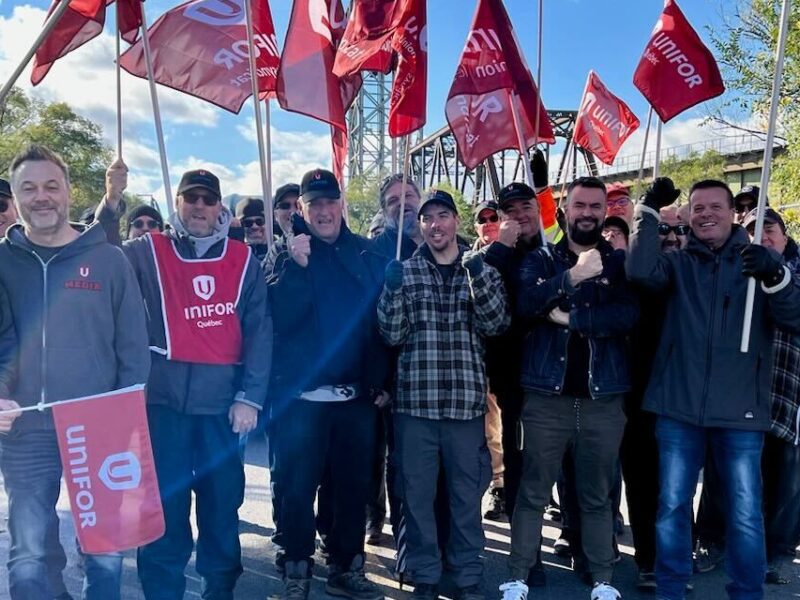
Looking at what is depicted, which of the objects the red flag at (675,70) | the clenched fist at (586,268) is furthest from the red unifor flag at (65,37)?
the red flag at (675,70)

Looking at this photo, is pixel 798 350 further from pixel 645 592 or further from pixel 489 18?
pixel 489 18

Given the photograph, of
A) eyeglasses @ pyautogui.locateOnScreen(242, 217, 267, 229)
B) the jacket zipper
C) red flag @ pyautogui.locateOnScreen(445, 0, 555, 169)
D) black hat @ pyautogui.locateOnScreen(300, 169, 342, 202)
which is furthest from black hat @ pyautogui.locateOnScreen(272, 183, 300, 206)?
the jacket zipper

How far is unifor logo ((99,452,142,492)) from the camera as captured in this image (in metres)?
2.75

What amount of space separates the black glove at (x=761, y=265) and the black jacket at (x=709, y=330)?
0.30 feet

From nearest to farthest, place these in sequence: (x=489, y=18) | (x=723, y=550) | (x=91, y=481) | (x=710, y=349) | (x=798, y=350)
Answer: (x=91, y=481) → (x=710, y=349) → (x=798, y=350) → (x=723, y=550) → (x=489, y=18)

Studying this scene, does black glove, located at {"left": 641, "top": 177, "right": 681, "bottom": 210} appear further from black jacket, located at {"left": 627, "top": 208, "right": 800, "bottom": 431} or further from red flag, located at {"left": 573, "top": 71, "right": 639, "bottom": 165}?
red flag, located at {"left": 573, "top": 71, "right": 639, "bottom": 165}

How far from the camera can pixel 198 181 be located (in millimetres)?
3260

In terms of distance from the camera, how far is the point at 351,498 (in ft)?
11.7

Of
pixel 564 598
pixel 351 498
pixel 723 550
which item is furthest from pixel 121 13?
pixel 723 550

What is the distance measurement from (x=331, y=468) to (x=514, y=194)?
6.37 feet

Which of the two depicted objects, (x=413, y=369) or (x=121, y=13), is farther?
(x=121, y=13)

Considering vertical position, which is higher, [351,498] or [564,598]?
[351,498]

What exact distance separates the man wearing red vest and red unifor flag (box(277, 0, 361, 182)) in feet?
3.91

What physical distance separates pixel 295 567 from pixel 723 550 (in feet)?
8.65
